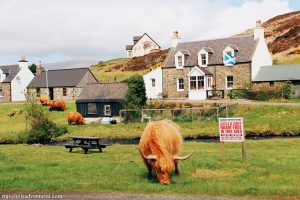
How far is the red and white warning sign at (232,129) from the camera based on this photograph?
1844 centimetres

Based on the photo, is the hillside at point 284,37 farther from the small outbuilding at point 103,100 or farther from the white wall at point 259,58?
the small outbuilding at point 103,100

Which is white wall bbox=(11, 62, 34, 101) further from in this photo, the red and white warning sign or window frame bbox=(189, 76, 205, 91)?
the red and white warning sign

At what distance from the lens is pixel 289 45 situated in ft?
295

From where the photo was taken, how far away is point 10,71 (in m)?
85.8

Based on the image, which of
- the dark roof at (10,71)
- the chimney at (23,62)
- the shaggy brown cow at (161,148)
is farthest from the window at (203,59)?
the shaggy brown cow at (161,148)

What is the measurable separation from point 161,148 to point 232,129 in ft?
16.1

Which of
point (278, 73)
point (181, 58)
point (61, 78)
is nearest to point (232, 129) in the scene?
point (278, 73)

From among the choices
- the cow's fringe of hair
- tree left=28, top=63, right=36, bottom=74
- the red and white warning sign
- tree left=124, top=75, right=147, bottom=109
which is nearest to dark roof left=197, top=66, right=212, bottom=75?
tree left=124, top=75, right=147, bottom=109

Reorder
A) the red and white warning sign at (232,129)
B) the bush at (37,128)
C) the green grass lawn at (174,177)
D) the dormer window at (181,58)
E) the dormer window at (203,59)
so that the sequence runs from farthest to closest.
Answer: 1. the dormer window at (181,58)
2. the dormer window at (203,59)
3. the bush at (37,128)
4. the red and white warning sign at (232,129)
5. the green grass lawn at (174,177)

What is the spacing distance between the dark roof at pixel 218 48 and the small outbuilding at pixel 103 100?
44.9 ft

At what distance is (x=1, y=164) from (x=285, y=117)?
29.9 m

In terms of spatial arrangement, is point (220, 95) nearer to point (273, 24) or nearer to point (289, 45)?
point (289, 45)

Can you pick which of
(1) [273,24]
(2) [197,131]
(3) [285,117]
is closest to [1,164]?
(2) [197,131]

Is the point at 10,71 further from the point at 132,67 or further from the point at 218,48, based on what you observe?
the point at 218,48
